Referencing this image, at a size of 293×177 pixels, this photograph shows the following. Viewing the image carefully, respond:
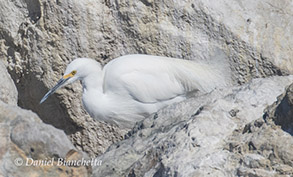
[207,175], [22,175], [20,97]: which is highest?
[207,175]

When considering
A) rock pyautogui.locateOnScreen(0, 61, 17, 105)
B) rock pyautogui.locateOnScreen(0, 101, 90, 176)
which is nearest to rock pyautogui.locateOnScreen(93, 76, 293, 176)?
rock pyautogui.locateOnScreen(0, 101, 90, 176)

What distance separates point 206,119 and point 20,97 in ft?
11.2

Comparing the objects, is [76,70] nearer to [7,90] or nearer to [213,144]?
[7,90]

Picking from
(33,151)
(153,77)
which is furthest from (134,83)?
(33,151)

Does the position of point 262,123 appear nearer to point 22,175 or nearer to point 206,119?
point 206,119

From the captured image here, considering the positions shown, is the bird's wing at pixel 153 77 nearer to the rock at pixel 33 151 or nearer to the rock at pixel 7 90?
the rock at pixel 7 90

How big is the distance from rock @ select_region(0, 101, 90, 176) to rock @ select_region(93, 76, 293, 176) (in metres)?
0.39

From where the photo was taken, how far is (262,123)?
3111mm

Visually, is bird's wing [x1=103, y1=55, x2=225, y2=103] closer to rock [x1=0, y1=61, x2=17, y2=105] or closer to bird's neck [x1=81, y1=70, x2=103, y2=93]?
bird's neck [x1=81, y1=70, x2=103, y2=93]

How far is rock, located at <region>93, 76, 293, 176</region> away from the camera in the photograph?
9.64ft

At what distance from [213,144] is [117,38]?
2.97 m

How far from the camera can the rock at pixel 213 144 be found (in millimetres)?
2938

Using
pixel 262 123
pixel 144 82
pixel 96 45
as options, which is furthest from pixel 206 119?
pixel 96 45

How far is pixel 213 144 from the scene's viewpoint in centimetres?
313
